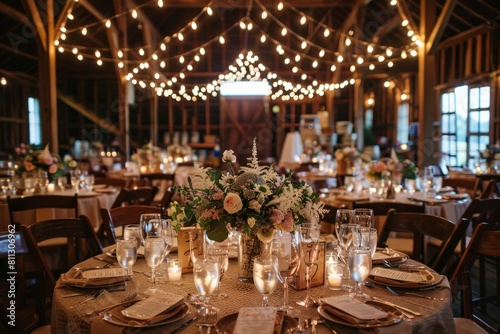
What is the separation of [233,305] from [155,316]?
0.97 feet

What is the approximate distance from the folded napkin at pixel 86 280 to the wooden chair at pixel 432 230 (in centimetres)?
151

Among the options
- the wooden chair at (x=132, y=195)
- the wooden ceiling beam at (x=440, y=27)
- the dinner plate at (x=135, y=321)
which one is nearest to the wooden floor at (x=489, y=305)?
the dinner plate at (x=135, y=321)

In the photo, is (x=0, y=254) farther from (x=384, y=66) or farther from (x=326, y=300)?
(x=384, y=66)

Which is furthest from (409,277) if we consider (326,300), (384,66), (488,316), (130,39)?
(130,39)

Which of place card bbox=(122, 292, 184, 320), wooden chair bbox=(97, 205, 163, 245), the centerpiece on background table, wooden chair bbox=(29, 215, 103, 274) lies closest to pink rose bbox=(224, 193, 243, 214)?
the centerpiece on background table

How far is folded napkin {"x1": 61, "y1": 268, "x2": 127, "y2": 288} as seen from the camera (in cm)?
191

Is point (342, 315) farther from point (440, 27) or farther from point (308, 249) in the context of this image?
point (440, 27)

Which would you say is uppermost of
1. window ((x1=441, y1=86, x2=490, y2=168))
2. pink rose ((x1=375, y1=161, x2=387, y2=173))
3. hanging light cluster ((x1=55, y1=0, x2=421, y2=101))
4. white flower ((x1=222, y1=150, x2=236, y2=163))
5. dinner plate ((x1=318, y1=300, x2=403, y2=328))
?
hanging light cluster ((x1=55, y1=0, x2=421, y2=101))

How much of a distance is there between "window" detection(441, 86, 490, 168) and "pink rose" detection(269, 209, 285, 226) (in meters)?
8.32

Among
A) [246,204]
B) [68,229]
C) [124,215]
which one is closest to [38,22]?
[124,215]

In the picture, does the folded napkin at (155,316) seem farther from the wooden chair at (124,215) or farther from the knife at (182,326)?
the wooden chair at (124,215)

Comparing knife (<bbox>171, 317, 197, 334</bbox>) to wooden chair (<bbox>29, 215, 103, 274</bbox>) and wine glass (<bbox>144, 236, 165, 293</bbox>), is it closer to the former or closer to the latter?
wine glass (<bbox>144, 236, 165, 293</bbox>)

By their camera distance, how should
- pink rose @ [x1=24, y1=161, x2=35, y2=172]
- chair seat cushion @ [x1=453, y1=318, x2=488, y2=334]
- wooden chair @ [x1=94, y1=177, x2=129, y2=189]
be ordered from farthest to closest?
wooden chair @ [x1=94, y1=177, x2=129, y2=189]
pink rose @ [x1=24, y1=161, x2=35, y2=172]
chair seat cushion @ [x1=453, y1=318, x2=488, y2=334]

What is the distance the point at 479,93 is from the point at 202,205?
959 centimetres
